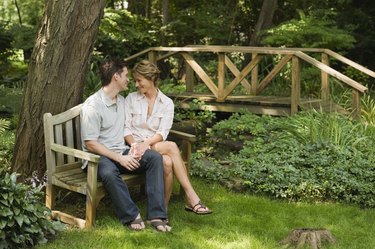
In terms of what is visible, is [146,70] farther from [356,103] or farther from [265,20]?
Answer: [265,20]

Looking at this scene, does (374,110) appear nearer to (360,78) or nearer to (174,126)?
(174,126)

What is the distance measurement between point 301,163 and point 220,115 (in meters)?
3.01

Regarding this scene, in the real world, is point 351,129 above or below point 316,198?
above

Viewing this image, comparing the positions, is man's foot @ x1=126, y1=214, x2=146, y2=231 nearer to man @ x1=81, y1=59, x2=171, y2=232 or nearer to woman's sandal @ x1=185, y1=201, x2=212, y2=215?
man @ x1=81, y1=59, x2=171, y2=232

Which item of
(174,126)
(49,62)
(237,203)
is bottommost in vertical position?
(237,203)

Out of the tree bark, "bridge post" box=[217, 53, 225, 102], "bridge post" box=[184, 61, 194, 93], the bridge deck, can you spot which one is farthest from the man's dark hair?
the tree bark

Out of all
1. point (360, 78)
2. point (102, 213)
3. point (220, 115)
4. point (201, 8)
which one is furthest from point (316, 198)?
point (201, 8)

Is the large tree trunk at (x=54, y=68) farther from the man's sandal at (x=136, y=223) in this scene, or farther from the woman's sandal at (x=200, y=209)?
the woman's sandal at (x=200, y=209)

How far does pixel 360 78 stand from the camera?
43.7 feet

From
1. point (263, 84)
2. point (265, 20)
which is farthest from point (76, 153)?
point (265, 20)

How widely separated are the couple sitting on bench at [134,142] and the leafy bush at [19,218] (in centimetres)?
60

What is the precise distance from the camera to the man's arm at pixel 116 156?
16.9 feet

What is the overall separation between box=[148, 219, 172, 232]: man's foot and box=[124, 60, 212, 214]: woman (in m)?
0.44

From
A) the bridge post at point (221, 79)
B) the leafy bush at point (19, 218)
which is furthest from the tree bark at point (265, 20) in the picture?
the leafy bush at point (19, 218)
